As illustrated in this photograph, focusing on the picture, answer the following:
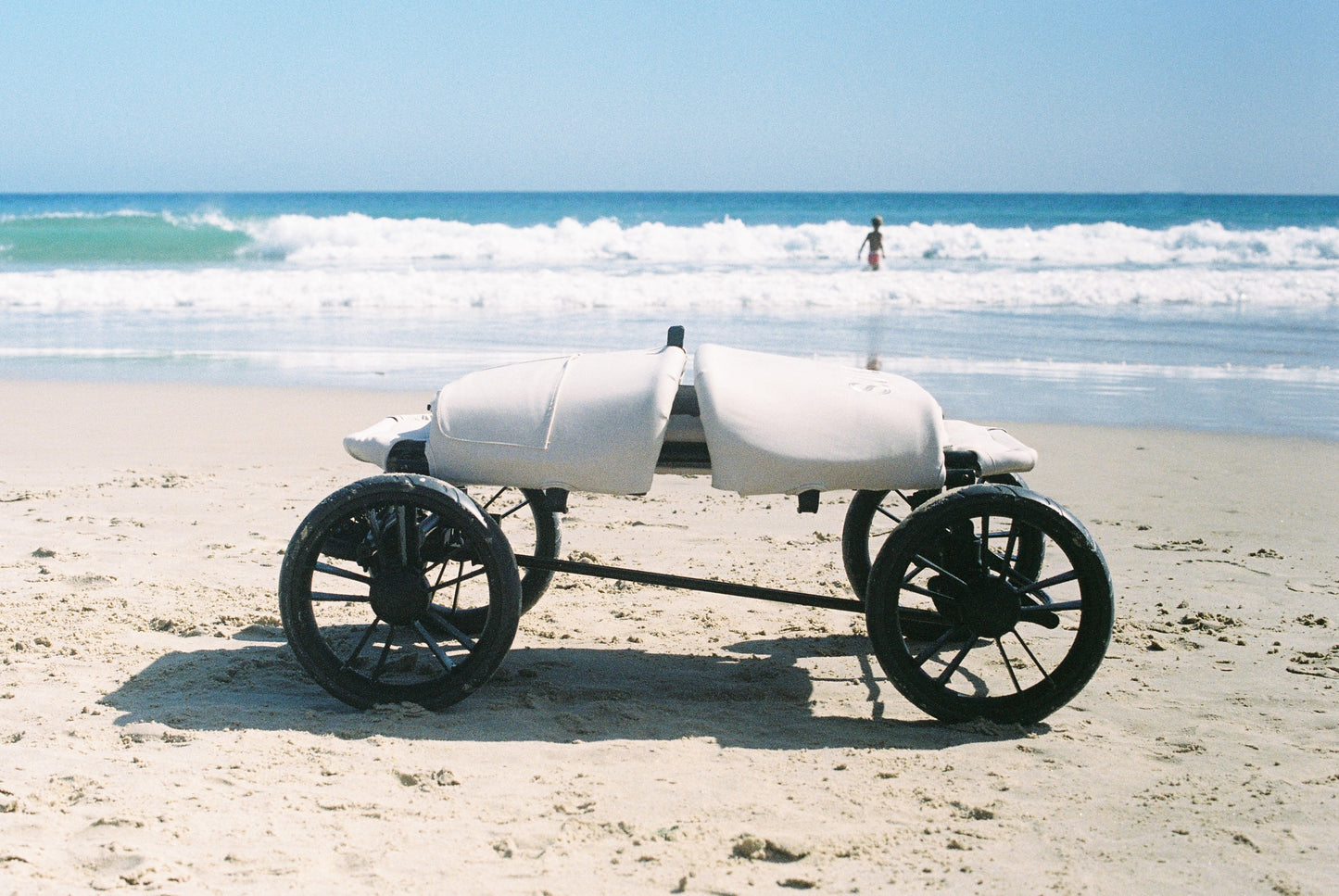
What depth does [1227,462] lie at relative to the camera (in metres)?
7.66

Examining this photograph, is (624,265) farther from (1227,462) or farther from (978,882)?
(978,882)

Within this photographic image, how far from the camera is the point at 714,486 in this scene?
3.49m

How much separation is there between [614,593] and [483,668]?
1639 mm

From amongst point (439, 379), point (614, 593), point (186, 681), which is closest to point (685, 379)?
point (439, 379)

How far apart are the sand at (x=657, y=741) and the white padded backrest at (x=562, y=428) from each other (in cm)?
76

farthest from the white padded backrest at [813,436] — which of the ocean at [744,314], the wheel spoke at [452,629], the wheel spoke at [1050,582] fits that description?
the ocean at [744,314]

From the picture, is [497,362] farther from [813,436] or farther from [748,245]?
[748,245]

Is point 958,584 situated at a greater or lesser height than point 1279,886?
greater

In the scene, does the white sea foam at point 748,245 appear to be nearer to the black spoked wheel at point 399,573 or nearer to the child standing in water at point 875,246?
the child standing in water at point 875,246

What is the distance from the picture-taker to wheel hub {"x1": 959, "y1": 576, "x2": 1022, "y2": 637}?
11.7 ft

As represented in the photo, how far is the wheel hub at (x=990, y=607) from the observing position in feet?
11.7

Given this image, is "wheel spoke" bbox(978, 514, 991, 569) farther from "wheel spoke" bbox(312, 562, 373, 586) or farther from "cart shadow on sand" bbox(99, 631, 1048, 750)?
"wheel spoke" bbox(312, 562, 373, 586)

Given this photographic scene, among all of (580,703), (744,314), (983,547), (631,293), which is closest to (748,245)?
(631,293)

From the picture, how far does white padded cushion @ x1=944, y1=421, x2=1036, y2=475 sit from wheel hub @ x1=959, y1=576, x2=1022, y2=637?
1.26ft
